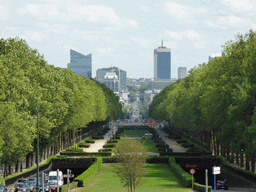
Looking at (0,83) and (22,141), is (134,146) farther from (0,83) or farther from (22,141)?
(0,83)

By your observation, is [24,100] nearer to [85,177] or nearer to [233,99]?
[85,177]

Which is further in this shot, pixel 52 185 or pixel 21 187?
pixel 52 185

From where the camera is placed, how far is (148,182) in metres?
51.9

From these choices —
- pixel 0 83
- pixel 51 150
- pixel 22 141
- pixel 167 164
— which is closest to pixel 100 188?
pixel 22 141

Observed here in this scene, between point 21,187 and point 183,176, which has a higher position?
point 183,176

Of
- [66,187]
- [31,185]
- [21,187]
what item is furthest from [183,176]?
[21,187]

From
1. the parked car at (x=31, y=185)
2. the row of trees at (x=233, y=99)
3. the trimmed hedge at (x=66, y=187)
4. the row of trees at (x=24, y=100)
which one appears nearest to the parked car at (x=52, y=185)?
the parked car at (x=31, y=185)

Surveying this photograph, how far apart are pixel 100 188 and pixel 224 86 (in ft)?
91.7

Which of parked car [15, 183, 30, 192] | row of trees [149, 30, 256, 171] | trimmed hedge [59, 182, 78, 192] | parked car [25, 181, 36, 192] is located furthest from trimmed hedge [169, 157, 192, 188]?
parked car [15, 183, 30, 192]

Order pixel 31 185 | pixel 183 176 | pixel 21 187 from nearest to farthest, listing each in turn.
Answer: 1. pixel 21 187
2. pixel 31 185
3. pixel 183 176

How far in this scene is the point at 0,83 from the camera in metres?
50.5

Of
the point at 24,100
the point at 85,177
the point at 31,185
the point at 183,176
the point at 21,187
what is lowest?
the point at 31,185

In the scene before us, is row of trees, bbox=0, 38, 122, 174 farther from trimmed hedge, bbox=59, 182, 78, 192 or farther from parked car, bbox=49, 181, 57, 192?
trimmed hedge, bbox=59, 182, 78, 192

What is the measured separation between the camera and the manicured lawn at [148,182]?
4581 cm
